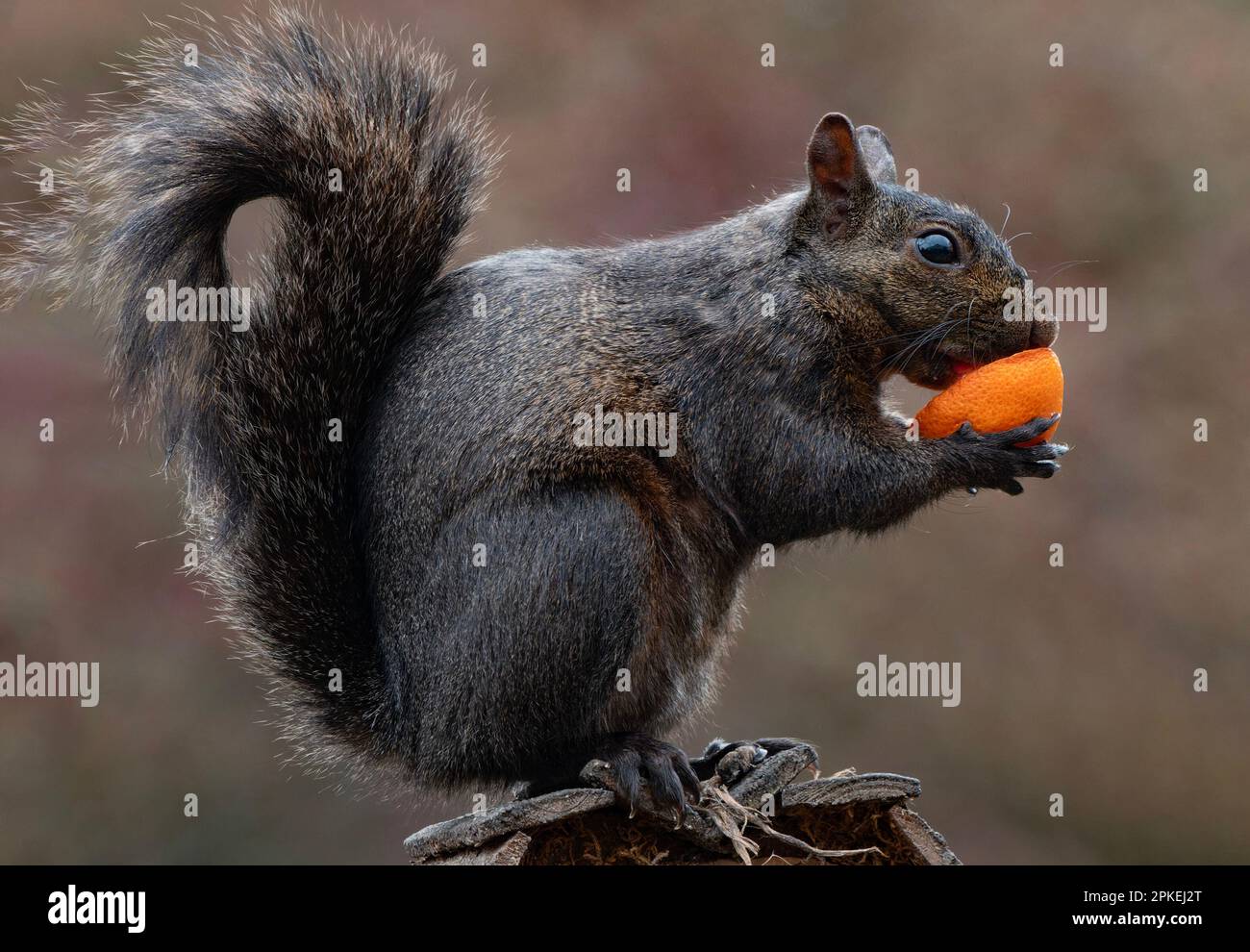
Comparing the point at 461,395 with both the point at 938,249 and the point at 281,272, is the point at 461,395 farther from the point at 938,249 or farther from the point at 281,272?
the point at 938,249

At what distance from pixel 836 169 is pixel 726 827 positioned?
127 cm

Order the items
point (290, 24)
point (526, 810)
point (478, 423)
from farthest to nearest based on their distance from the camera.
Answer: point (290, 24), point (478, 423), point (526, 810)

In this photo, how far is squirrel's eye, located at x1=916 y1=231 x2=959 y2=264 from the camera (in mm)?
2775

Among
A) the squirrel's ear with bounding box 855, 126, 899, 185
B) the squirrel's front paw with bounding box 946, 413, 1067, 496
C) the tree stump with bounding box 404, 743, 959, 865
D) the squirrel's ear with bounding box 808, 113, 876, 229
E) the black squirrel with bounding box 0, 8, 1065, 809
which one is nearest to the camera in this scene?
the tree stump with bounding box 404, 743, 959, 865

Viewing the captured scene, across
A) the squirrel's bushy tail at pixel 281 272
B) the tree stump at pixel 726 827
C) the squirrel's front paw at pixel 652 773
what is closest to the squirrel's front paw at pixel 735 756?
the tree stump at pixel 726 827

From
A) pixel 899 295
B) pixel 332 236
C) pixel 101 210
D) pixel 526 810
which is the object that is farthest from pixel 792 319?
pixel 101 210

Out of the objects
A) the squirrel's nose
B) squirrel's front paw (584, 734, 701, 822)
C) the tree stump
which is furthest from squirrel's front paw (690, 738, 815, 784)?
the squirrel's nose

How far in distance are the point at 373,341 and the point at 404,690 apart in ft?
2.13

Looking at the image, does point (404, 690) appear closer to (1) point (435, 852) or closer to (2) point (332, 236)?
(1) point (435, 852)

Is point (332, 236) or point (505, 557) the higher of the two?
point (332, 236)

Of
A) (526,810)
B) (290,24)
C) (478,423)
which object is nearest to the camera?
(526,810)

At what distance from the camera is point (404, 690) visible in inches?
102

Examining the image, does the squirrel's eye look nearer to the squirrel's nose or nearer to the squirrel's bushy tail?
the squirrel's nose

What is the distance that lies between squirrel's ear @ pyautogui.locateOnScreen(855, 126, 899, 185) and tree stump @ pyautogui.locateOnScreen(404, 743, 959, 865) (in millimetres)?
1269
